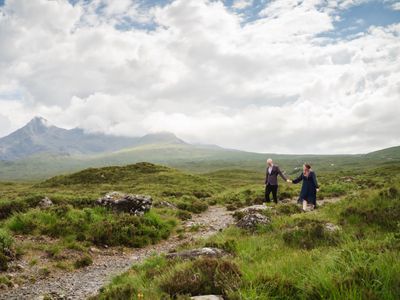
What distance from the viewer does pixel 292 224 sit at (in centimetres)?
1296

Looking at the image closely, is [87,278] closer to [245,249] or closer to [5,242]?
[5,242]

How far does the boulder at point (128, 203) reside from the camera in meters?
18.5

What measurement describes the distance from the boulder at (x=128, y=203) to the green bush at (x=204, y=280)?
1203 cm

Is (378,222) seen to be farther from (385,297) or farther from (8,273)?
(8,273)

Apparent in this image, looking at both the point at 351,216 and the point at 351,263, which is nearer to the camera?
the point at 351,263

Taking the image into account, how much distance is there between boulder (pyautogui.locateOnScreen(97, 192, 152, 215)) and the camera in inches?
727

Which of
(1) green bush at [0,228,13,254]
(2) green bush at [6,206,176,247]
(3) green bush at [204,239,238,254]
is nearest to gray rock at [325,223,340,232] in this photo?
(3) green bush at [204,239,238,254]

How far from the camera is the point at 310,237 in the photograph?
10.7 m

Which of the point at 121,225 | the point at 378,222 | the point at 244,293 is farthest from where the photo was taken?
the point at 121,225

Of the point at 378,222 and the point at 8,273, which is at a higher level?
the point at 378,222

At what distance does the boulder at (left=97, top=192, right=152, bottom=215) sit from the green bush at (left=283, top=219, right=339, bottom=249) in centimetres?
934

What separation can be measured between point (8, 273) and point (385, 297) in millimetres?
10781

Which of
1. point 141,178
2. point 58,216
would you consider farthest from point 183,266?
point 141,178

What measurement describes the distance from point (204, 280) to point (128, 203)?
42.5 feet
